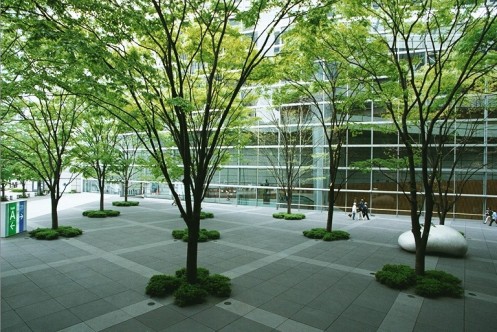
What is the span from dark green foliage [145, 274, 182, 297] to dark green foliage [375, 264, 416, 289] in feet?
18.9

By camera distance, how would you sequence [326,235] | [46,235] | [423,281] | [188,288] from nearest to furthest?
1. [188,288]
2. [423,281]
3. [46,235]
4. [326,235]

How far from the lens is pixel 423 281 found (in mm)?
8000

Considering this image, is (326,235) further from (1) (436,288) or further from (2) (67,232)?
(2) (67,232)

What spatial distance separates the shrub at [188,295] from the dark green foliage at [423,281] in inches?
204

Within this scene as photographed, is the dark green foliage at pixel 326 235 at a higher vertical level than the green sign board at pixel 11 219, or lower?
lower

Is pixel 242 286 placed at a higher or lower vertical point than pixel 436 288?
lower

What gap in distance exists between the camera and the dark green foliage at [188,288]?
22.5 ft

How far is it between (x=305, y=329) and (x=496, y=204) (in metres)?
24.2

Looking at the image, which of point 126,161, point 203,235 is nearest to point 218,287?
point 203,235

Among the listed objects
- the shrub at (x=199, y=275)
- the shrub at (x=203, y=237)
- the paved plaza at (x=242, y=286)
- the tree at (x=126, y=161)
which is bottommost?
the paved plaza at (x=242, y=286)

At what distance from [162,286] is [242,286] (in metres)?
2.16

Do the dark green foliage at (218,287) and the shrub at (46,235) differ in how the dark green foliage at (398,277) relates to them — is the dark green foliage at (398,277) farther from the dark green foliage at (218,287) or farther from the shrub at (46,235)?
the shrub at (46,235)

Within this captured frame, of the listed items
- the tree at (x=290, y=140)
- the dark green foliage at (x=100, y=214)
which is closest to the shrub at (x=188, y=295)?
the dark green foliage at (x=100, y=214)

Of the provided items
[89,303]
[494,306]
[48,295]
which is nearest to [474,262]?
[494,306]
